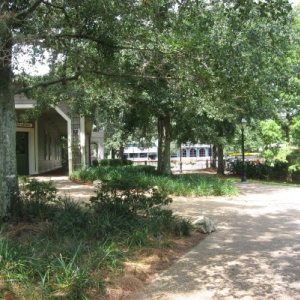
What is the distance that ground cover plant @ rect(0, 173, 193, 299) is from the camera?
144 inches

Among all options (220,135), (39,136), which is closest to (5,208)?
(39,136)

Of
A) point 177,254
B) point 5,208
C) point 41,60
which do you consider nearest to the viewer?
point 177,254

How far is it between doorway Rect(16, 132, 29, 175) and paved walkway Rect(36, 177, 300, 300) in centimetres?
1315

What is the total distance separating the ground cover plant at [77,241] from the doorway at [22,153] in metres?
12.4

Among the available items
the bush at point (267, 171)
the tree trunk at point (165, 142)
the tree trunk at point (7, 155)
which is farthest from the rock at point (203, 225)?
the bush at point (267, 171)

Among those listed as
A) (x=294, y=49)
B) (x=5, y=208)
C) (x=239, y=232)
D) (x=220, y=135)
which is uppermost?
(x=294, y=49)

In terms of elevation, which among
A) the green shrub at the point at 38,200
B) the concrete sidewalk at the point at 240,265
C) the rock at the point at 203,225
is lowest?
the concrete sidewalk at the point at 240,265

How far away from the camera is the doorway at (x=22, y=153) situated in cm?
1942

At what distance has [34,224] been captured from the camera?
6.23 metres

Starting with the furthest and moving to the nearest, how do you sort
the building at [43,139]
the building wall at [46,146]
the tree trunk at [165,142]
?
the building wall at [46,146] → the building at [43,139] → the tree trunk at [165,142]

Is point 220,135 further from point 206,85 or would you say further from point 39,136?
point 206,85

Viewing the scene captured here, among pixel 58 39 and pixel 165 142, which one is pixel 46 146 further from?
pixel 58 39

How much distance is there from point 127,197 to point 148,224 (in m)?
0.81

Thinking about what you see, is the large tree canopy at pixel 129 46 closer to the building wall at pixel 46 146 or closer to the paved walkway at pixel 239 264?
the paved walkway at pixel 239 264
